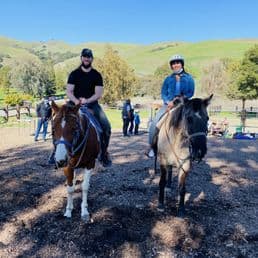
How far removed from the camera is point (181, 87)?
698 cm

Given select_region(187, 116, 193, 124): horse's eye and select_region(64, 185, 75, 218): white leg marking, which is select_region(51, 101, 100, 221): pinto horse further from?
select_region(187, 116, 193, 124): horse's eye

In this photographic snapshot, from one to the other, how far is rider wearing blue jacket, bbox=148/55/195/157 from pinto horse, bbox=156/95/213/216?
0.28 metres

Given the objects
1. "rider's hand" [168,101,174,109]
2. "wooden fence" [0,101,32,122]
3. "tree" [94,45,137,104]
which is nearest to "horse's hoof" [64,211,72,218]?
"rider's hand" [168,101,174,109]

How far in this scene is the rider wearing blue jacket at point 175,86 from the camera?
6.93 meters

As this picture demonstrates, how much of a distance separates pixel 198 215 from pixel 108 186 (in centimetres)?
241

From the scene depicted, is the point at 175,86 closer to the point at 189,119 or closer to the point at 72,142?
the point at 189,119

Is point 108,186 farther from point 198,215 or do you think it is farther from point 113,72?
point 113,72

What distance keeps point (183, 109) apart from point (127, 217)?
7.23 feet

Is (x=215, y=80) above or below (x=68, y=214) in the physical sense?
above

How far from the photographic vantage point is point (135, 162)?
428 inches

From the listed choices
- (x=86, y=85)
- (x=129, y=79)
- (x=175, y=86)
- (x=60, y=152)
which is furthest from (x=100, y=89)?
(x=129, y=79)

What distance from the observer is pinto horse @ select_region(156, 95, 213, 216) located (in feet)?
18.9

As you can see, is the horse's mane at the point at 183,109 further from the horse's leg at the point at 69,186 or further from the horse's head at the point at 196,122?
the horse's leg at the point at 69,186

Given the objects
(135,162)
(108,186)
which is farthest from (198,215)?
(135,162)
